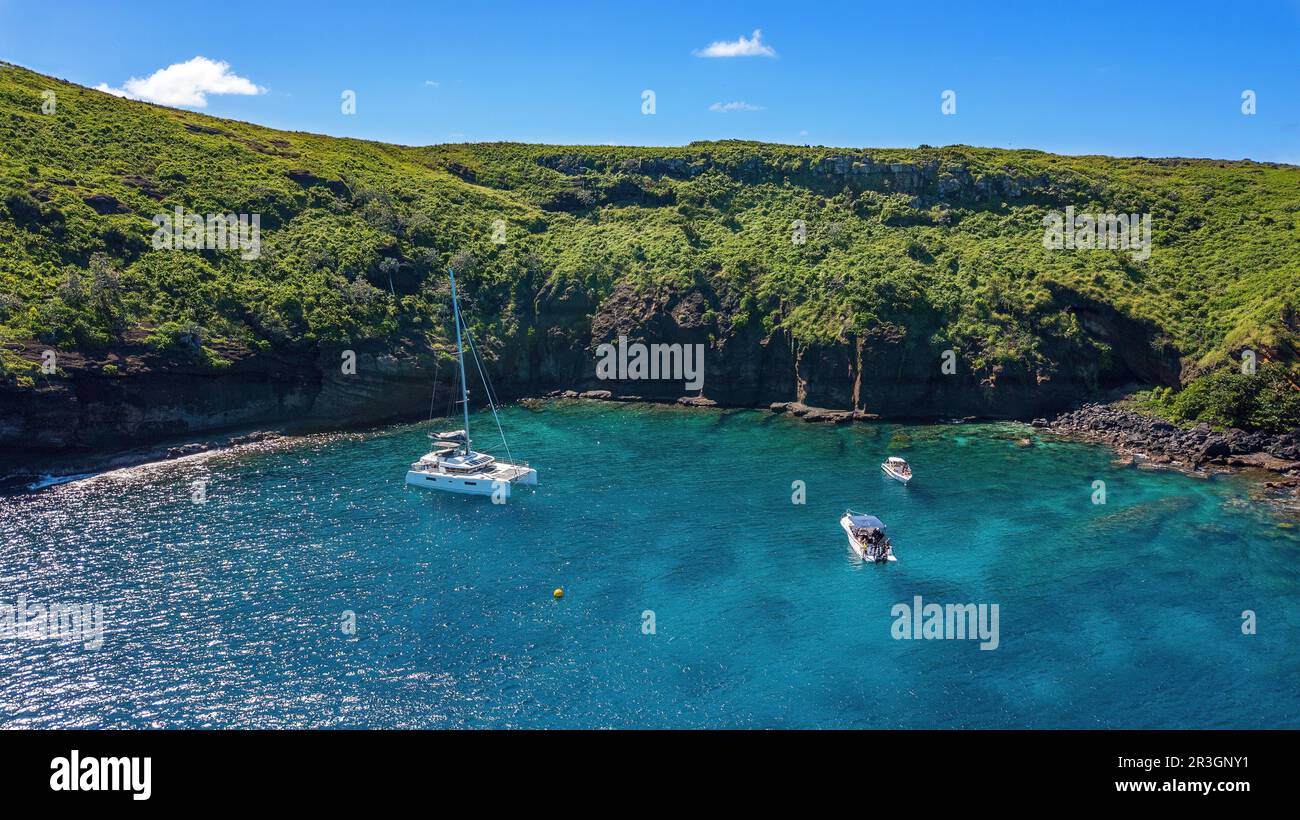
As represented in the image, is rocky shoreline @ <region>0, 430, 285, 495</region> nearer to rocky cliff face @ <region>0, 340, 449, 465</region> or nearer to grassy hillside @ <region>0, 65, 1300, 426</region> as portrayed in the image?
rocky cliff face @ <region>0, 340, 449, 465</region>

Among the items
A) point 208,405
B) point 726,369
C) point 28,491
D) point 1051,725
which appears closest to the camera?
point 1051,725

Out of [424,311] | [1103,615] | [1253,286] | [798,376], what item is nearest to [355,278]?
[424,311]

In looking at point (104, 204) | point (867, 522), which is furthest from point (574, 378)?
point (104, 204)

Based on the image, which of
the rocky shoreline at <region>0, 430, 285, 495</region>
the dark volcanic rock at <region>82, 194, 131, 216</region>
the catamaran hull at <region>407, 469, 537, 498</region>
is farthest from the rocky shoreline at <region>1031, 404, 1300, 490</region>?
the dark volcanic rock at <region>82, 194, 131, 216</region>

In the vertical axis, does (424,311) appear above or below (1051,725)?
above

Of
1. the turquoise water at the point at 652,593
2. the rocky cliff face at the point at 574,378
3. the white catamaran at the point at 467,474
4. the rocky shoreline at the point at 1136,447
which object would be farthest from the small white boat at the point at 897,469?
the white catamaran at the point at 467,474

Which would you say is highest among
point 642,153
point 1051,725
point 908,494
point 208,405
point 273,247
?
point 642,153

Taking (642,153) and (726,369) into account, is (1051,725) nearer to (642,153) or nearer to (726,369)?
(726,369)
